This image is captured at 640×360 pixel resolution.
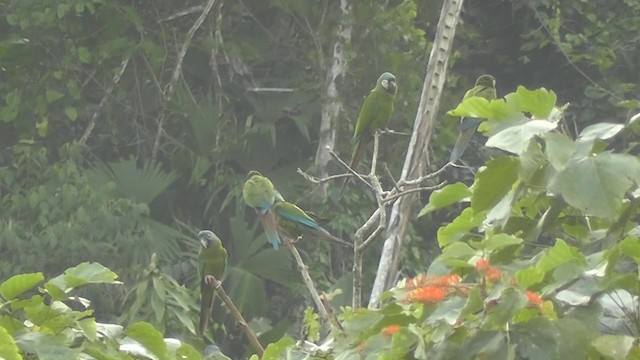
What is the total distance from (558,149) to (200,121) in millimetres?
5193

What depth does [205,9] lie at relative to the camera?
20.1 feet

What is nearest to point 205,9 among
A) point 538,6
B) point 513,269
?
point 538,6

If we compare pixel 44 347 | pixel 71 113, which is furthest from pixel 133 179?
pixel 44 347

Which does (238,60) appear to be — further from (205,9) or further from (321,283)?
(321,283)

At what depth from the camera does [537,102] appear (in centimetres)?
139

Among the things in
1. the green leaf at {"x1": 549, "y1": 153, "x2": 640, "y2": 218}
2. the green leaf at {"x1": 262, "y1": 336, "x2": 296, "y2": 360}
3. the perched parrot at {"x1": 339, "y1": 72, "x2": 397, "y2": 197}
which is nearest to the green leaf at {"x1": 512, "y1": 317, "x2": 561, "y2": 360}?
the green leaf at {"x1": 549, "y1": 153, "x2": 640, "y2": 218}

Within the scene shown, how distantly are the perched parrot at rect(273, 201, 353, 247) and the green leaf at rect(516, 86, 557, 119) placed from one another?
1864 millimetres

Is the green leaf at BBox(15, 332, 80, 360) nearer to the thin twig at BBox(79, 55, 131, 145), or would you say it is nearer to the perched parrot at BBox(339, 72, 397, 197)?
the perched parrot at BBox(339, 72, 397, 197)

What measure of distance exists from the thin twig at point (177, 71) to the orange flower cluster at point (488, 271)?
480 cm

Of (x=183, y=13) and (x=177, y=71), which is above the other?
(x=183, y=13)

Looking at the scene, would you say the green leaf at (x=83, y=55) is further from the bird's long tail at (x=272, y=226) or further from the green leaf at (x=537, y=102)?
the green leaf at (x=537, y=102)

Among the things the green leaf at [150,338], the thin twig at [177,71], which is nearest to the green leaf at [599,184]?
the green leaf at [150,338]

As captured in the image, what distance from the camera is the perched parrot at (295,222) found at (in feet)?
10.7

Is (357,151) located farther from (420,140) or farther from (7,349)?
(7,349)
